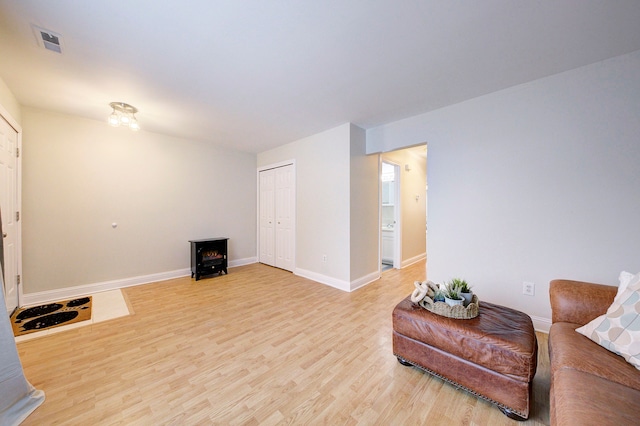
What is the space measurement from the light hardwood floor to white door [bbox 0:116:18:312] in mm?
1044

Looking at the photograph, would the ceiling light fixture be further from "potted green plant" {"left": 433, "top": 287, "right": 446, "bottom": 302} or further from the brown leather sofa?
the brown leather sofa

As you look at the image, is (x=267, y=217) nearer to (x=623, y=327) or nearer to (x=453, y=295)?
(x=453, y=295)

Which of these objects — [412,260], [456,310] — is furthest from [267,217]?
[456,310]

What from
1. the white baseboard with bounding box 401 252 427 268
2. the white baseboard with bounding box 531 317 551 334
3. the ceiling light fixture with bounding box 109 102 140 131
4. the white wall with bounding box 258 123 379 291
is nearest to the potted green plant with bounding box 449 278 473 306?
the white baseboard with bounding box 531 317 551 334

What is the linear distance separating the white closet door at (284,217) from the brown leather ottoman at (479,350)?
2.91 metres

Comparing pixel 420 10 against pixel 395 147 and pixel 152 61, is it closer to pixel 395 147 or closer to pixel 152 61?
pixel 395 147

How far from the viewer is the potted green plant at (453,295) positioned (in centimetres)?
158

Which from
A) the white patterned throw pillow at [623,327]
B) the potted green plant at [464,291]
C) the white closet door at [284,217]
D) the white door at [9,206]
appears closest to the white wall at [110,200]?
the white door at [9,206]

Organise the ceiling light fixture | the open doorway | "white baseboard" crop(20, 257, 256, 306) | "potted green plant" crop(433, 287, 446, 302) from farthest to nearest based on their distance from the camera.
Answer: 1. the open doorway
2. "white baseboard" crop(20, 257, 256, 306)
3. the ceiling light fixture
4. "potted green plant" crop(433, 287, 446, 302)

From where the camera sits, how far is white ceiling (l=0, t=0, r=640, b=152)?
1.46 meters

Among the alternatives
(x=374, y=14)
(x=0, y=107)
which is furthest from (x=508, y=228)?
(x=0, y=107)

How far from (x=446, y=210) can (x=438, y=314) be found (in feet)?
5.19

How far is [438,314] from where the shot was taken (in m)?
1.61

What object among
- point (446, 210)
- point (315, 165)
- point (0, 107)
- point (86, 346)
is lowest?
point (86, 346)
